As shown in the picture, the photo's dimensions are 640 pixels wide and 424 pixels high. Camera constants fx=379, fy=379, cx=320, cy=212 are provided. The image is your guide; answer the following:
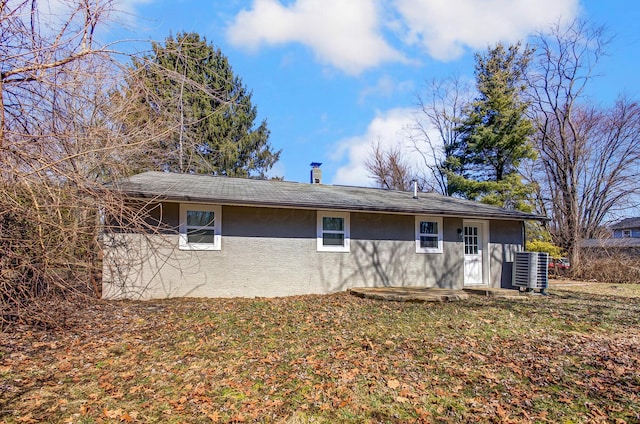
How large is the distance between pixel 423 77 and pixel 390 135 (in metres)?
4.79

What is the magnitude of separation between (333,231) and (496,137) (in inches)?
587

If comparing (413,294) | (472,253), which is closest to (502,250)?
(472,253)

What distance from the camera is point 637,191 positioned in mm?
23844

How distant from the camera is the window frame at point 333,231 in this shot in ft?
33.8

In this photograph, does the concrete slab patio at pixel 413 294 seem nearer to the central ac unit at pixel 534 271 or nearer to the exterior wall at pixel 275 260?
the exterior wall at pixel 275 260

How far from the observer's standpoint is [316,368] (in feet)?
15.3

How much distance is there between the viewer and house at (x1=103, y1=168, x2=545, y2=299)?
8.75m

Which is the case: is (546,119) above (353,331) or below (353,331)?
above

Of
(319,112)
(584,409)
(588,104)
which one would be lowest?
(584,409)

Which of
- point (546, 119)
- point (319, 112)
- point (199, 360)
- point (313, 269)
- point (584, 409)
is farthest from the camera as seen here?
point (546, 119)

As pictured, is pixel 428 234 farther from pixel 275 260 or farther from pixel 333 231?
pixel 275 260

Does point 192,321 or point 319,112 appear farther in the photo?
point 319,112

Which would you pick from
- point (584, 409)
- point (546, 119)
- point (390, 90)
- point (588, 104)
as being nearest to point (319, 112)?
point (390, 90)

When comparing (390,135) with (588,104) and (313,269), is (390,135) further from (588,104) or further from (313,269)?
(313,269)
